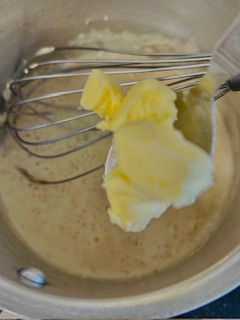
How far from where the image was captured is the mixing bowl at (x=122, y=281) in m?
0.50

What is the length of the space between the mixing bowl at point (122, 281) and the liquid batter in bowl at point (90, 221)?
0.02 meters

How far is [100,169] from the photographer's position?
2.35ft

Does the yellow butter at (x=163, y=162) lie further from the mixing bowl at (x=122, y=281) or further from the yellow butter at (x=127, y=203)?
the mixing bowl at (x=122, y=281)

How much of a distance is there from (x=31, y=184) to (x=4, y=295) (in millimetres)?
237

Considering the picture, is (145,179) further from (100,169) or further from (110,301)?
(100,169)

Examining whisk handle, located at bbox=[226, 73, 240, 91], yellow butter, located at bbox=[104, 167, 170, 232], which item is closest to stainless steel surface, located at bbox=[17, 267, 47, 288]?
yellow butter, located at bbox=[104, 167, 170, 232]

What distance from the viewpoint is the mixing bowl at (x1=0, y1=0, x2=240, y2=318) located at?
0.50 m

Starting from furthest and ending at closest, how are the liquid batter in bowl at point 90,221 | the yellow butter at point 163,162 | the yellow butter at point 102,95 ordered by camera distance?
the liquid batter in bowl at point 90,221 → the yellow butter at point 102,95 → the yellow butter at point 163,162

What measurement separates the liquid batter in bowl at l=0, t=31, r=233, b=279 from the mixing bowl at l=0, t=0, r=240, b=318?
2cm

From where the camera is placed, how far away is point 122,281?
64 cm

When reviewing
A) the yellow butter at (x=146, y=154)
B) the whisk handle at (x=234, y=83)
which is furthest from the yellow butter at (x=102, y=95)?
the whisk handle at (x=234, y=83)

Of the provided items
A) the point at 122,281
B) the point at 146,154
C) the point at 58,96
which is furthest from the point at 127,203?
the point at 58,96

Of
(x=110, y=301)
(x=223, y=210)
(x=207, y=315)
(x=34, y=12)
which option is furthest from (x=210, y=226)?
(x=34, y=12)

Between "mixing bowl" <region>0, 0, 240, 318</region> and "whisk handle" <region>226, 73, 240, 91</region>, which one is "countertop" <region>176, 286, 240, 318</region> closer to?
"mixing bowl" <region>0, 0, 240, 318</region>
